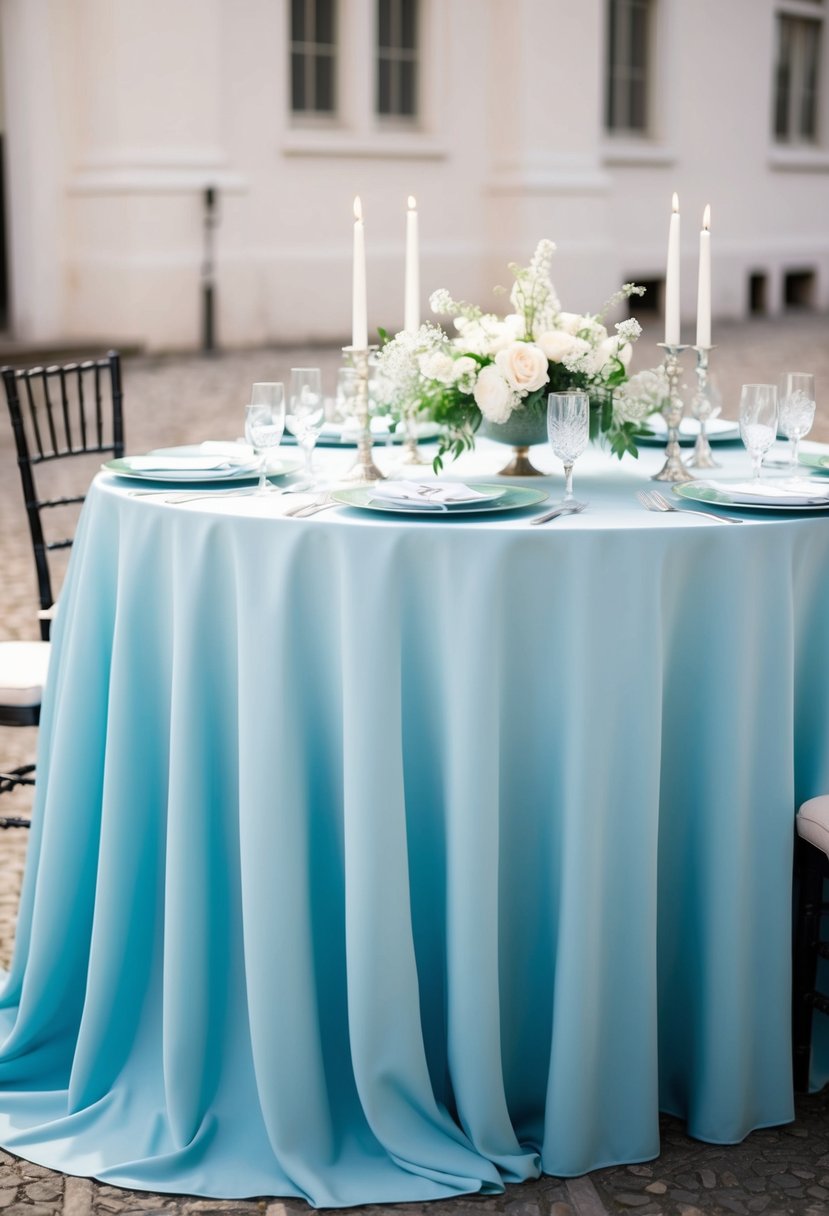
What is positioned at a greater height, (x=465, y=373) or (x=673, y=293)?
(x=673, y=293)

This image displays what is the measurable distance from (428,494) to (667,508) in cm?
40

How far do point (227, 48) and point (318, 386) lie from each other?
11.0 meters

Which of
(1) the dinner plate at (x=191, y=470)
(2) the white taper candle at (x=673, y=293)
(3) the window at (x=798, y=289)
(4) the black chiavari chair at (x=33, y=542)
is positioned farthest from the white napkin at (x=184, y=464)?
(3) the window at (x=798, y=289)

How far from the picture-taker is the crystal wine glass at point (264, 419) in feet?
9.15

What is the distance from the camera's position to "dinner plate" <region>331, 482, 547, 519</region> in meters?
2.47

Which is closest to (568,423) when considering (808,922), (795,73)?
(808,922)

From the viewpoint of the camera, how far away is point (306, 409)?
2.92m

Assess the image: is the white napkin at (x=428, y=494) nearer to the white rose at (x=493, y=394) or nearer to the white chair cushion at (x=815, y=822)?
the white rose at (x=493, y=394)

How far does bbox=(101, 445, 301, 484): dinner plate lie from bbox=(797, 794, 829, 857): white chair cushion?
1.12m

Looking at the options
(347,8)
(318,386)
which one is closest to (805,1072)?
(318,386)

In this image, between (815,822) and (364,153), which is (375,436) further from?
(364,153)

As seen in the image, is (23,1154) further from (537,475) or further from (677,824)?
(537,475)

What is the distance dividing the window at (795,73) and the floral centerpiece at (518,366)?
16791mm

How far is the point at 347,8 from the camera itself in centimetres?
1384
